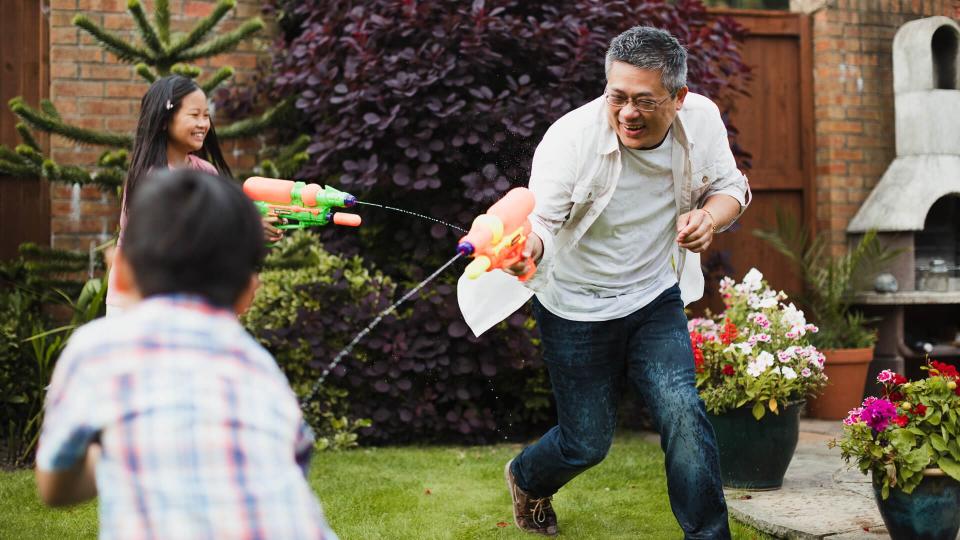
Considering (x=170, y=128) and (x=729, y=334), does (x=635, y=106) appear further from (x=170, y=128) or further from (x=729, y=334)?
(x=729, y=334)

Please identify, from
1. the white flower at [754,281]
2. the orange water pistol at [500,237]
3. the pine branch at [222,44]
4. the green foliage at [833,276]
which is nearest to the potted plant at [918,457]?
the orange water pistol at [500,237]

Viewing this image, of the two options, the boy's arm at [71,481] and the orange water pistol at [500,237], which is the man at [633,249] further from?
the boy's arm at [71,481]

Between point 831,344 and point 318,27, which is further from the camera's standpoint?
point 831,344

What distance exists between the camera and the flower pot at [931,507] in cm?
340

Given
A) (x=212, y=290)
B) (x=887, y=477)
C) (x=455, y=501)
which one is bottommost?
(x=455, y=501)

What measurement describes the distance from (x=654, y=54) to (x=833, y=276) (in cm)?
424

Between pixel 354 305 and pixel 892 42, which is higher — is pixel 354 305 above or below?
below

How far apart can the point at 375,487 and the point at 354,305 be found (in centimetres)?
128

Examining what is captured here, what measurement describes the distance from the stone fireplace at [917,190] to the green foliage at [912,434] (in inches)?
143

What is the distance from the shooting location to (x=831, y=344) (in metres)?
6.68

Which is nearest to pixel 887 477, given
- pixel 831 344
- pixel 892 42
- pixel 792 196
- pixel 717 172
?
pixel 717 172

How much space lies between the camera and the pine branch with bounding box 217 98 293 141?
5886 millimetres

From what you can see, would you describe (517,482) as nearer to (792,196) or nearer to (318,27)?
(318,27)

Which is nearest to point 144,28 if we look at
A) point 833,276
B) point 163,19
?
point 163,19
